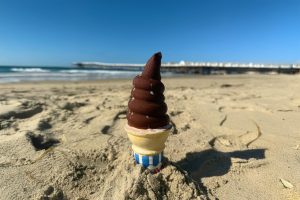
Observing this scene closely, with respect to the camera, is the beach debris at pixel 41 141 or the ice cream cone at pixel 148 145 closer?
the ice cream cone at pixel 148 145

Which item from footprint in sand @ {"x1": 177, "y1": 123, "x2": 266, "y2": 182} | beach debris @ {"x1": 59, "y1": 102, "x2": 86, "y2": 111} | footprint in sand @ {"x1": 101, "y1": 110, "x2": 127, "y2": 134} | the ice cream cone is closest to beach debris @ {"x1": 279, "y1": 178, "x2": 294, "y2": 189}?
footprint in sand @ {"x1": 177, "y1": 123, "x2": 266, "y2": 182}

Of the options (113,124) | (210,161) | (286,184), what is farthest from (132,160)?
(113,124)

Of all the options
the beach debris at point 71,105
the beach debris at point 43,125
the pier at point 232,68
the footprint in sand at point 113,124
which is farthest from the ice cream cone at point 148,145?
the pier at point 232,68

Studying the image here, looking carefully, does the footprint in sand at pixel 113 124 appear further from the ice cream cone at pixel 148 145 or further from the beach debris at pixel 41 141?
the ice cream cone at pixel 148 145

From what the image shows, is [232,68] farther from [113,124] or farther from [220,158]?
[220,158]

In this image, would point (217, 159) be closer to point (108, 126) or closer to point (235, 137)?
point (235, 137)

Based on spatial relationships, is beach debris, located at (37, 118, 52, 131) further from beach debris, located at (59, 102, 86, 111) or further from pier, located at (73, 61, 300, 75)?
pier, located at (73, 61, 300, 75)
